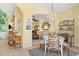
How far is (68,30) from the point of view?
2.49 m

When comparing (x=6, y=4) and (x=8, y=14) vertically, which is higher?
(x=6, y=4)

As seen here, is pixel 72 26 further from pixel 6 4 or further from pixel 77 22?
pixel 6 4

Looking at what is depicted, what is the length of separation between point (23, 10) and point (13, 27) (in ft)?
1.37

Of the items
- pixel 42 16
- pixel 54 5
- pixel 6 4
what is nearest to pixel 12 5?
pixel 6 4

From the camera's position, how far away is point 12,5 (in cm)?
245

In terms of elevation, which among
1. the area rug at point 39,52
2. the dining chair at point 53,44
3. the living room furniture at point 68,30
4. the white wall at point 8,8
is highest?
the white wall at point 8,8

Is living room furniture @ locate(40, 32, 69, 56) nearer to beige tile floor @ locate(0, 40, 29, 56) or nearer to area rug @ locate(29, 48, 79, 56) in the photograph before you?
area rug @ locate(29, 48, 79, 56)

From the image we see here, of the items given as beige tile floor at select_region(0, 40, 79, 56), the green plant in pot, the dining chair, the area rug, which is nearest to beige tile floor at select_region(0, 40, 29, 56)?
beige tile floor at select_region(0, 40, 79, 56)

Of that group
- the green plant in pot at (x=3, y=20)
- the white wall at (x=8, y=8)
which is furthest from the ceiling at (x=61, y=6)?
the green plant in pot at (x=3, y=20)

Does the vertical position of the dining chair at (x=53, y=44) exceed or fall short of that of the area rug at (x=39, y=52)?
it exceeds it

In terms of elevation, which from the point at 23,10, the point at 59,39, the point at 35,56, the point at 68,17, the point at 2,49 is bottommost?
the point at 35,56

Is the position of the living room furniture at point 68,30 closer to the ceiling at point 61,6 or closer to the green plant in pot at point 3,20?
the ceiling at point 61,6

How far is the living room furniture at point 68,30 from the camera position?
2441 millimetres

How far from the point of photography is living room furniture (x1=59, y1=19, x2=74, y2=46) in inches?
96.1
